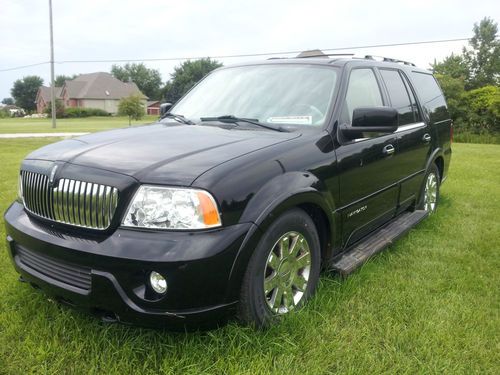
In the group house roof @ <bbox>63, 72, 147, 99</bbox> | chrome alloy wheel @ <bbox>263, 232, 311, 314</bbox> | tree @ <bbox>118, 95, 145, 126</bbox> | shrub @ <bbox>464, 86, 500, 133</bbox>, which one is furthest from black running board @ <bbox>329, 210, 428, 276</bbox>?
house roof @ <bbox>63, 72, 147, 99</bbox>

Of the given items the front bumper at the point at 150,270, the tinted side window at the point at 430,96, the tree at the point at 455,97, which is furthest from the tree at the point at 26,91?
the front bumper at the point at 150,270

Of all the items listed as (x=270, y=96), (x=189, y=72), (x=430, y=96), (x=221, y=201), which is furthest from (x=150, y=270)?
(x=189, y=72)

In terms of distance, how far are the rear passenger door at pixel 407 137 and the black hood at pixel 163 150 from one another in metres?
1.59

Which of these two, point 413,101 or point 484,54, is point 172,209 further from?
point 484,54

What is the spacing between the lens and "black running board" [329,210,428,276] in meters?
3.18

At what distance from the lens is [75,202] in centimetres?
231

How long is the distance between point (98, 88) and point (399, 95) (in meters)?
78.2

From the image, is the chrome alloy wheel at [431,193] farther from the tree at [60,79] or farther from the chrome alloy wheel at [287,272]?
the tree at [60,79]

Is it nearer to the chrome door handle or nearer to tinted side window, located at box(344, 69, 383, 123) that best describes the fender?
tinted side window, located at box(344, 69, 383, 123)

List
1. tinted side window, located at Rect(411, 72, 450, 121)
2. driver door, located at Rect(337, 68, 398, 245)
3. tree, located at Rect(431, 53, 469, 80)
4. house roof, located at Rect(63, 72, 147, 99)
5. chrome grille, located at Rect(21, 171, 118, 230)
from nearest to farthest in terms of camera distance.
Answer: chrome grille, located at Rect(21, 171, 118, 230), driver door, located at Rect(337, 68, 398, 245), tinted side window, located at Rect(411, 72, 450, 121), tree, located at Rect(431, 53, 469, 80), house roof, located at Rect(63, 72, 147, 99)

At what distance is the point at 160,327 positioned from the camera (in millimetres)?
2199

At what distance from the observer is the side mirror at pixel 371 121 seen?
302 cm

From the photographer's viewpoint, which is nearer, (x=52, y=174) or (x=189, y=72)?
(x=52, y=174)

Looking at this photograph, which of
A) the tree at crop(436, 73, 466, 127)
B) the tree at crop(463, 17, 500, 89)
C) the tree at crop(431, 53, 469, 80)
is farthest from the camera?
the tree at crop(463, 17, 500, 89)
